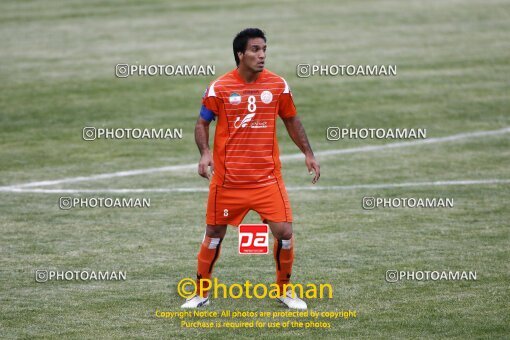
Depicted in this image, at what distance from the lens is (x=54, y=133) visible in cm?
2119

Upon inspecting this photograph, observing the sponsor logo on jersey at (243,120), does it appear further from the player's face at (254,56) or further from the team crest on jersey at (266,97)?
the player's face at (254,56)

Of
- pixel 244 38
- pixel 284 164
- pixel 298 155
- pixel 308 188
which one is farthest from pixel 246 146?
pixel 298 155

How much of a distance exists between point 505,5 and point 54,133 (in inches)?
750

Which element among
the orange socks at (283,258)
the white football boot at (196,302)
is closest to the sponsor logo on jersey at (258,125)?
the orange socks at (283,258)

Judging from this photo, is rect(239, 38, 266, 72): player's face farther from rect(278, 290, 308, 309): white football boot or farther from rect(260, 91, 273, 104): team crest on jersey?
rect(278, 290, 308, 309): white football boot

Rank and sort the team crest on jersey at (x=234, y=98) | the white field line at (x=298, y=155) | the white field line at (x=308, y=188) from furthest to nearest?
the white field line at (x=298, y=155), the white field line at (x=308, y=188), the team crest on jersey at (x=234, y=98)

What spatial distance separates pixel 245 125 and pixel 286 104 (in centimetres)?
51

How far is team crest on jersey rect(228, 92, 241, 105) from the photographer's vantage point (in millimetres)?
10227

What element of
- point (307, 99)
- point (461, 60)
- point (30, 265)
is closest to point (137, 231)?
point (30, 265)

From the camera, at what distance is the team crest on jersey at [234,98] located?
10.2 meters

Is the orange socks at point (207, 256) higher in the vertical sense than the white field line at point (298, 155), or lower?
higher

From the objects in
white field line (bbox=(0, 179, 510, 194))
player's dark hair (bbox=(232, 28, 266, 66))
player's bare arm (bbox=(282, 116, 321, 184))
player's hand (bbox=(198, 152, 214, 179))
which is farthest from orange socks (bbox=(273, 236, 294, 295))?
white field line (bbox=(0, 179, 510, 194))

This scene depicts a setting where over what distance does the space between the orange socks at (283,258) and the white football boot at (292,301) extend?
7cm

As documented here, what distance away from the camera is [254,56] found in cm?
1011
